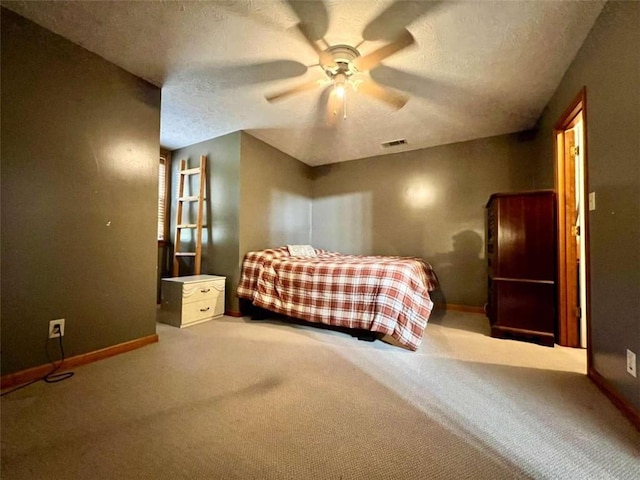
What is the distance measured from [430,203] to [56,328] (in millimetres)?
4126

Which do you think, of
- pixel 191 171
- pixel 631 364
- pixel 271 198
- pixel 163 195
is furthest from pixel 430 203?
pixel 163 195

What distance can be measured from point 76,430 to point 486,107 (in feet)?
12.8

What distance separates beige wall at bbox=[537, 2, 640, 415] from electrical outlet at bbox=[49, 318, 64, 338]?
324cm

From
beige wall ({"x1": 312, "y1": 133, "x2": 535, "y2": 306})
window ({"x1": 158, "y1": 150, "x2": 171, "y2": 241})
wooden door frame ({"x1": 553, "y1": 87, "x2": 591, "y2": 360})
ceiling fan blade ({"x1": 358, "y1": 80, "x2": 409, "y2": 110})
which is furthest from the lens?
window ({"x1": 158, "y1": 150, "x2": 171, "y2": 241})

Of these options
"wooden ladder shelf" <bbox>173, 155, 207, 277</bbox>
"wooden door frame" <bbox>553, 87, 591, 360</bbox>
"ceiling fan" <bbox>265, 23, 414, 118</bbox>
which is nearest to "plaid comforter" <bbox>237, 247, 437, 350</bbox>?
"wooden ladder shelf" <bbox>173, 155, 207, 277</bbox>

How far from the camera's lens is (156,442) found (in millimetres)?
1126

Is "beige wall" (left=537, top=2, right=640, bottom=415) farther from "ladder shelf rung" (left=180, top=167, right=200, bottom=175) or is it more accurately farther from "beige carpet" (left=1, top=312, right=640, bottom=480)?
"ladder shelf rung" (left=180, top=167, right=200, bottom=175)

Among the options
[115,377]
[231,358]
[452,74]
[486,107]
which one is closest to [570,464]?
[231,358]

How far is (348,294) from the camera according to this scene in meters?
2.54

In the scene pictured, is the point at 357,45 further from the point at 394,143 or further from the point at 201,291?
the point at 201,291

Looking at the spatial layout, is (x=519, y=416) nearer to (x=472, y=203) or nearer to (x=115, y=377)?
(x=115, y=377)

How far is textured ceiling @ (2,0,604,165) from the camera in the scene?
161 centimetres

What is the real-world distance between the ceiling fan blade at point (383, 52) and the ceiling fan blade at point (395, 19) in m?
0.06

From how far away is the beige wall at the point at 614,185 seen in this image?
129 centimetres
